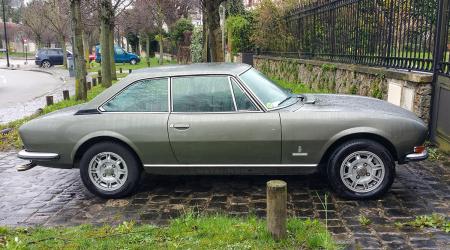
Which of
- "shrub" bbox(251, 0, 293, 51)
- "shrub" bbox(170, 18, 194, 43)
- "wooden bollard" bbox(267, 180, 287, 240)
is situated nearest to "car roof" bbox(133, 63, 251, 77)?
"wooden bollard" bbox(267, 180, 287, 240)

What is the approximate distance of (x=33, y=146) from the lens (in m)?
5.21

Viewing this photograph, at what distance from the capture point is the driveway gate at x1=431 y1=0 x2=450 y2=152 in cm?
664

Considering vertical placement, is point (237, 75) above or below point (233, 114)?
above

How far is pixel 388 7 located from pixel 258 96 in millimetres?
4880

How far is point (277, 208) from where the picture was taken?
3805mm

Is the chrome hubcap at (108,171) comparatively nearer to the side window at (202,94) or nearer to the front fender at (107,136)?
the front fender at (107,136)

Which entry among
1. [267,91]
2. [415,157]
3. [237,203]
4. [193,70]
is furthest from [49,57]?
[415,157]

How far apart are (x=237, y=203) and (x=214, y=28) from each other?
328 inches

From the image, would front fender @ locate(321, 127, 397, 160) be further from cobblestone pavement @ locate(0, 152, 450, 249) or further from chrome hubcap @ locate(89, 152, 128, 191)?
chrome hubcap @ locate(89, 152, 128, 191)

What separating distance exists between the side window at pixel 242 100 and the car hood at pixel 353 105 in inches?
25.9

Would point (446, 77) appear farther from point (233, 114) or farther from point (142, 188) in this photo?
point (142, 188)

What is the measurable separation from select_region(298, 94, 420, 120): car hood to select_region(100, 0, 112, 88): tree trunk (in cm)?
1319

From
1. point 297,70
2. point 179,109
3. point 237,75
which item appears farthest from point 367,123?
point 297,70

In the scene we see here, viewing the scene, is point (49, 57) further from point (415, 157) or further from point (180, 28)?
point (415, 157)
